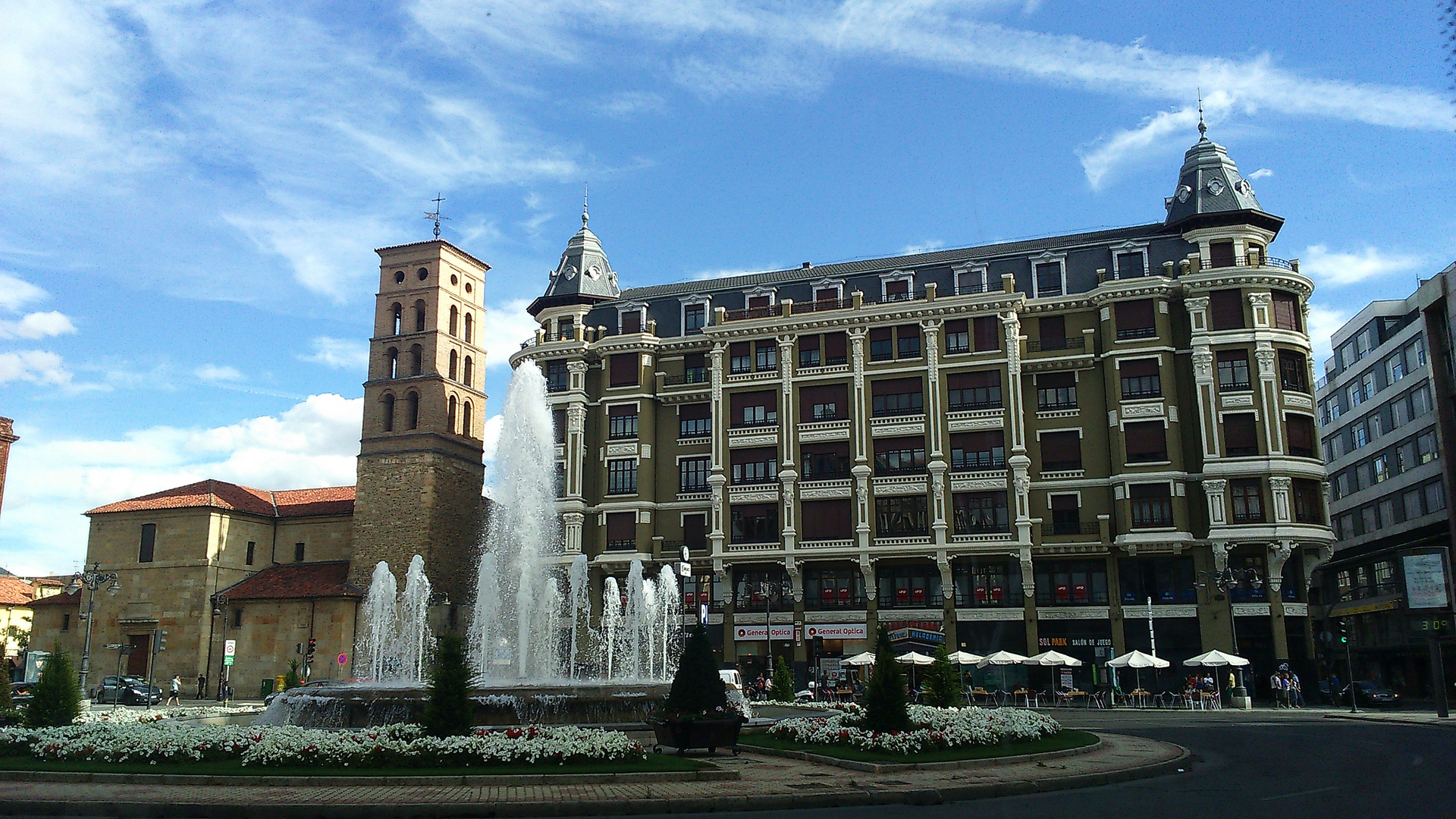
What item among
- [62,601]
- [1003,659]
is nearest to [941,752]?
[1003,659]

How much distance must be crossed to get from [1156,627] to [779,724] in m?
31.3

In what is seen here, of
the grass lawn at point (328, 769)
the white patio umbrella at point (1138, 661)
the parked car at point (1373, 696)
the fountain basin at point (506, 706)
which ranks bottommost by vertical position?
the parked car at point (1373, 696)

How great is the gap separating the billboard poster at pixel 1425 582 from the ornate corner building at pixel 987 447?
4147 millimetres

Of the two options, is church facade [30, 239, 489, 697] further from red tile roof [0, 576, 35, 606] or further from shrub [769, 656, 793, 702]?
shrub [769, 656, 793, 702]

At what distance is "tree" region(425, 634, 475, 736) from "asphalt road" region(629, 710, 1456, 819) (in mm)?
6325

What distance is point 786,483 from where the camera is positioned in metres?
55.2

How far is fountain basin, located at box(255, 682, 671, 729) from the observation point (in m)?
23.4

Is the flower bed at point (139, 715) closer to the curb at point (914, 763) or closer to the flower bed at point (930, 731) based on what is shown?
the curb at point (914, 763)

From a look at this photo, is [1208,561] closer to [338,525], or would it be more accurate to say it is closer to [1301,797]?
[1301,797]

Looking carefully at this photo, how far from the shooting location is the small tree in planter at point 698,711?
68.6 feet

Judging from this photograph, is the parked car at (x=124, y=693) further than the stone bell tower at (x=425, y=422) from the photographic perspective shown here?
No

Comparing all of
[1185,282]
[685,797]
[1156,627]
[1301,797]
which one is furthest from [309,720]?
[1185,282]

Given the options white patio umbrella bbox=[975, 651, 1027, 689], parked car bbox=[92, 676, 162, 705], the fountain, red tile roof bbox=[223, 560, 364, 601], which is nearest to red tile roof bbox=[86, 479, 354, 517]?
red tile roof bbox=[223, 560, 364, 601]

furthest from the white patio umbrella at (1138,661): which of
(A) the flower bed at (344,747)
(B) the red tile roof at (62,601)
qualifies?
(B) the red tile roof at (62,601)
